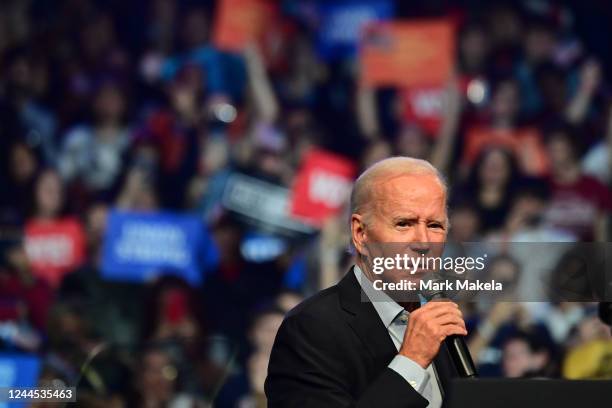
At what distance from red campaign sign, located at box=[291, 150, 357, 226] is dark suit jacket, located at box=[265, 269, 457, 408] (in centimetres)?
423

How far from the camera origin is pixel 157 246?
7.29 metres

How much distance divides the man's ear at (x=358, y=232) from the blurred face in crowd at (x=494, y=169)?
4.52 meters

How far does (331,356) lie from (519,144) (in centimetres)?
540

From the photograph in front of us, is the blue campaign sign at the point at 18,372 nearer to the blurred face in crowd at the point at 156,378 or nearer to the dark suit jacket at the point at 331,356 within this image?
the blurred face in crowd at the point at 156,378

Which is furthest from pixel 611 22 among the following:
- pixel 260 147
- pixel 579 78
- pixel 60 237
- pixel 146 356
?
pixel 146 356

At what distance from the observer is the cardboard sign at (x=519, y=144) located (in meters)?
7.61

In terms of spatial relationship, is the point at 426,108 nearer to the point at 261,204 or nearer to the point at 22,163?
the point at 261,204

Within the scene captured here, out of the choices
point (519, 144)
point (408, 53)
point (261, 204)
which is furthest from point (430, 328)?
point (408, 53)

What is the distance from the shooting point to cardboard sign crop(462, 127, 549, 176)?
7.61 m

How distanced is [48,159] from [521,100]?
3016 millimetres

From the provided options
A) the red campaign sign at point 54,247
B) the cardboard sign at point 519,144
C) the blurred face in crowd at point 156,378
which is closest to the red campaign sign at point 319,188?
the cardboard sign at point 519,144

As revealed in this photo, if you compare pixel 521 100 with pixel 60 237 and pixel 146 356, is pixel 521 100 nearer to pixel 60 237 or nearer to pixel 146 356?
pixel 60 237

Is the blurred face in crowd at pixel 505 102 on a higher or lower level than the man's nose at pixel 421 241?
higher

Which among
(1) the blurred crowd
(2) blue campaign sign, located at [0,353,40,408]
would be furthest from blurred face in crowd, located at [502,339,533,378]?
(2) blue campaign sign, located at [0,353,40,408]
